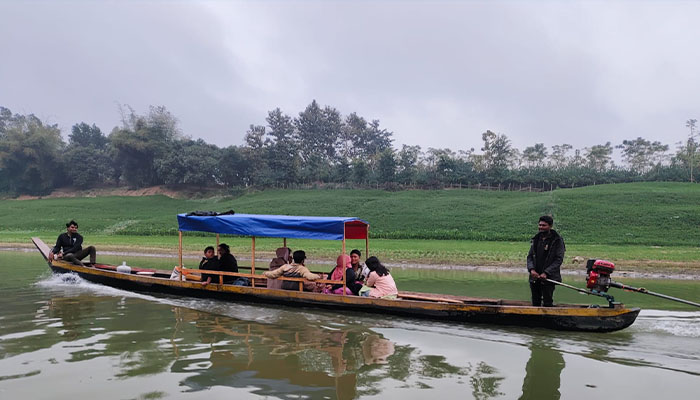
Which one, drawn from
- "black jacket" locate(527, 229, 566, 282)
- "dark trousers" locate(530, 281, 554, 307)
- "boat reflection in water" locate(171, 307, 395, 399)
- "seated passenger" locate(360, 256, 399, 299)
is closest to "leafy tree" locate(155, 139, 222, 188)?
"seated passenger" locate(360, 256, 399, 299)

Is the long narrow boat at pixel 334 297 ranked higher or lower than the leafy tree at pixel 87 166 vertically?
lower

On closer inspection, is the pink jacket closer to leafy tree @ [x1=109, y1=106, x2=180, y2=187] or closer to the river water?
the river water

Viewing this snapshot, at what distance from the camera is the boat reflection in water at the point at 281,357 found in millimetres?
5953

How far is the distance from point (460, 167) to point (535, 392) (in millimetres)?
61208

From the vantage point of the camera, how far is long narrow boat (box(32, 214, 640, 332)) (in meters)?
8.35

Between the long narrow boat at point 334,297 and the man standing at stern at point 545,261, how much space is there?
30 centimetres

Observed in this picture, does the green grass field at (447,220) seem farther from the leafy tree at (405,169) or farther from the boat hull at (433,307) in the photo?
the boat hull at (433,307)

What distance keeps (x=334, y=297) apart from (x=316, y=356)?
10.1ft

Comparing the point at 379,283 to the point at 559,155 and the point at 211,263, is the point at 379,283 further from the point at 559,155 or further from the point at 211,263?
the point at 559,155

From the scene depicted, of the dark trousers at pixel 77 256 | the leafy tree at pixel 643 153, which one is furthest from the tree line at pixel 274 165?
the dark trousers at pixel 77 256

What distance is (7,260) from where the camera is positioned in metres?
21.4

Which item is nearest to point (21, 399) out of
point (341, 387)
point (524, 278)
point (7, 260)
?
point (341, 387)

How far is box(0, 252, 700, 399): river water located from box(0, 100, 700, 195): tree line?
53930 millimetres

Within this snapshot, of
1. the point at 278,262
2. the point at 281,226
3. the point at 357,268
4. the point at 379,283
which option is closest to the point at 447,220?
the point at 357,268
